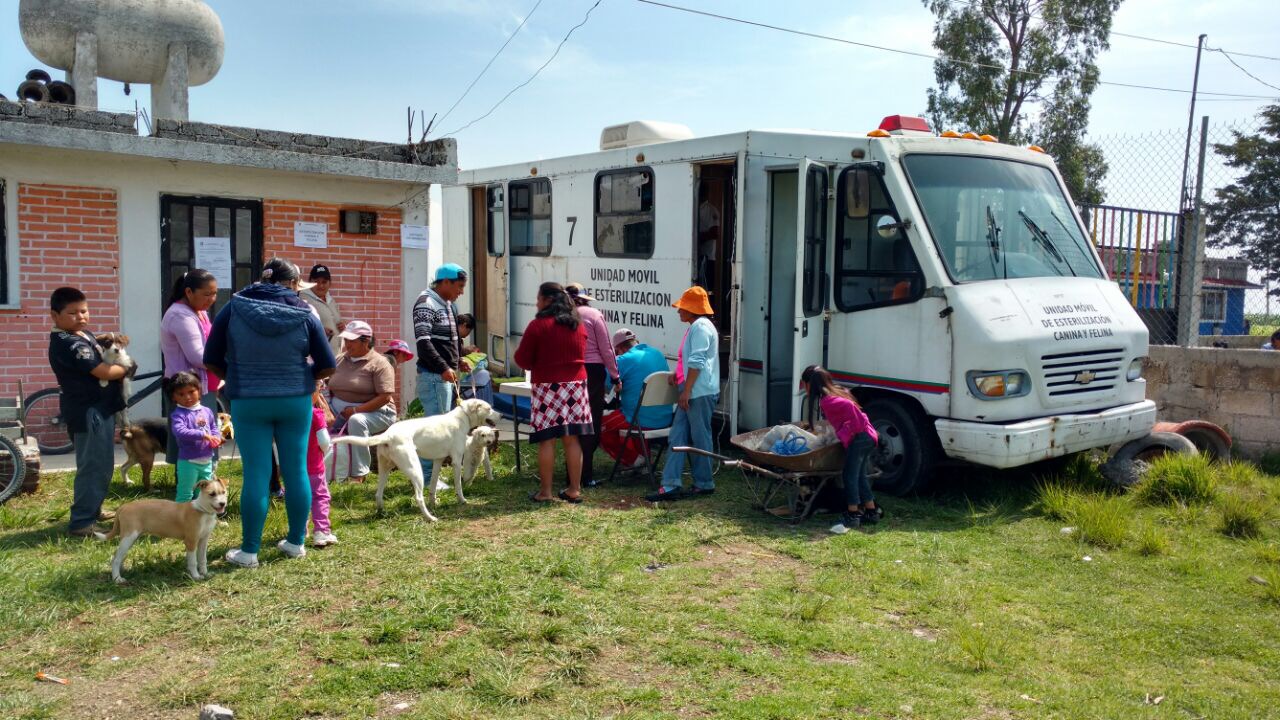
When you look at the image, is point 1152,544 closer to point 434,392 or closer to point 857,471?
point 857,471

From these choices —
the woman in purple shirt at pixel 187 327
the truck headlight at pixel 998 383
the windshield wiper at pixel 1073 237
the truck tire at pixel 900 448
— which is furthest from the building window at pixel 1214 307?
the woman in purple shirt at pixel 187 327

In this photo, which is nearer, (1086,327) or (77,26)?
(1086,327)

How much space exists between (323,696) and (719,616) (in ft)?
6.07

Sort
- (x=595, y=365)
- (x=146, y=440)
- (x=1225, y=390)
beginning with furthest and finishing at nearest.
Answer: (x=1225, y=390), (x=595, y=365), (x=146, y=440)

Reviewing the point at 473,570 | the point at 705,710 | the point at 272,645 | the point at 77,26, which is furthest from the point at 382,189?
the point at 705,710

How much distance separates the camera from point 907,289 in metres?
7.30

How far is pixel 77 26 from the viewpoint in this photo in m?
9.23

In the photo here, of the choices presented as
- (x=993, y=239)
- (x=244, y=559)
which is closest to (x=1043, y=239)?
(x=993, y=239)

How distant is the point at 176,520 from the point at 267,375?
89 centimetres

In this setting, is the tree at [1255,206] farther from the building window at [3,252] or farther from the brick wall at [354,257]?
the building window at [3,252]

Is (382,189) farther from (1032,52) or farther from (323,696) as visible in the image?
(1032,52)

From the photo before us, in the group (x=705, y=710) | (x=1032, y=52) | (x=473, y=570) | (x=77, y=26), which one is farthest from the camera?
(x=1032, y=52)

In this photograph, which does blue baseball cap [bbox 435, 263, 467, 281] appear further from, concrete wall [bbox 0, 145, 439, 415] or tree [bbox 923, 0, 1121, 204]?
tree [bbox 923, 0, 1121, 204]

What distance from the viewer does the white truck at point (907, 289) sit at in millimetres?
6922
